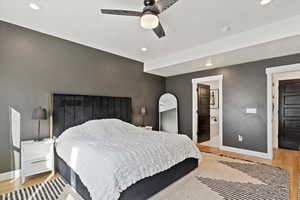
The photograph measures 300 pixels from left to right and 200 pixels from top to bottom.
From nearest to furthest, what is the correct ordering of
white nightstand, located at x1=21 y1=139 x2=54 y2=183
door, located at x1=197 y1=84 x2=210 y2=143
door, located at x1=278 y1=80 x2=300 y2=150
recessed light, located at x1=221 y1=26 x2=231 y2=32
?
white nightstand, located at x1=21 y1=139 x2=54 y2=183, recessed light, located at x1=221 y1=26 x2=231 y2=32, door, located at x1=278 y1=80 x2=300 y2=150, door, located at x1=197 y1=84 x2=210 y2=143

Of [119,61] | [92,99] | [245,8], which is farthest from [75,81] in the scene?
[245,8]

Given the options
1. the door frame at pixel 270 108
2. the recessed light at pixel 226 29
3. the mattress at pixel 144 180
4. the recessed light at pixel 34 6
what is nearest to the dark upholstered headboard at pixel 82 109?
the mattress at pixel 144 180

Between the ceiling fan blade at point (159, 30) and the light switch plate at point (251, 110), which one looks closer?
the ceiling fan blade at point (159, 30)

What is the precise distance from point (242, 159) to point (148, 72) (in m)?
3.55

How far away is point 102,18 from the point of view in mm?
2652

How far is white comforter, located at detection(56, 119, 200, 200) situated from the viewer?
1727 millimetres

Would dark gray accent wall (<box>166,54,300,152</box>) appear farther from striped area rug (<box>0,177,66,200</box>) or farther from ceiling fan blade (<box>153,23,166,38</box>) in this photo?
striped area rug (<box>0,177,66,200</box>)

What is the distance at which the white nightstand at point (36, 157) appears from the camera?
260cm

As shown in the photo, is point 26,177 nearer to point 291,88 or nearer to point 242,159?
point 242,159

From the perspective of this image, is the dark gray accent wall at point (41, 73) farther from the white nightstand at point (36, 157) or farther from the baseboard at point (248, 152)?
the baseboard at point (248, 152)

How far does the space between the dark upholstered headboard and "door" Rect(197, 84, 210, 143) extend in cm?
261

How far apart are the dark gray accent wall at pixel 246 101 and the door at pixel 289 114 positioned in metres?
1.38

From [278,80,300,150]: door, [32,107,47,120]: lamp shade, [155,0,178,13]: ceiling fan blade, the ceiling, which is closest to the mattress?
[32,107,47,120]: lamp shade

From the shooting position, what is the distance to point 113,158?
1.85 m
